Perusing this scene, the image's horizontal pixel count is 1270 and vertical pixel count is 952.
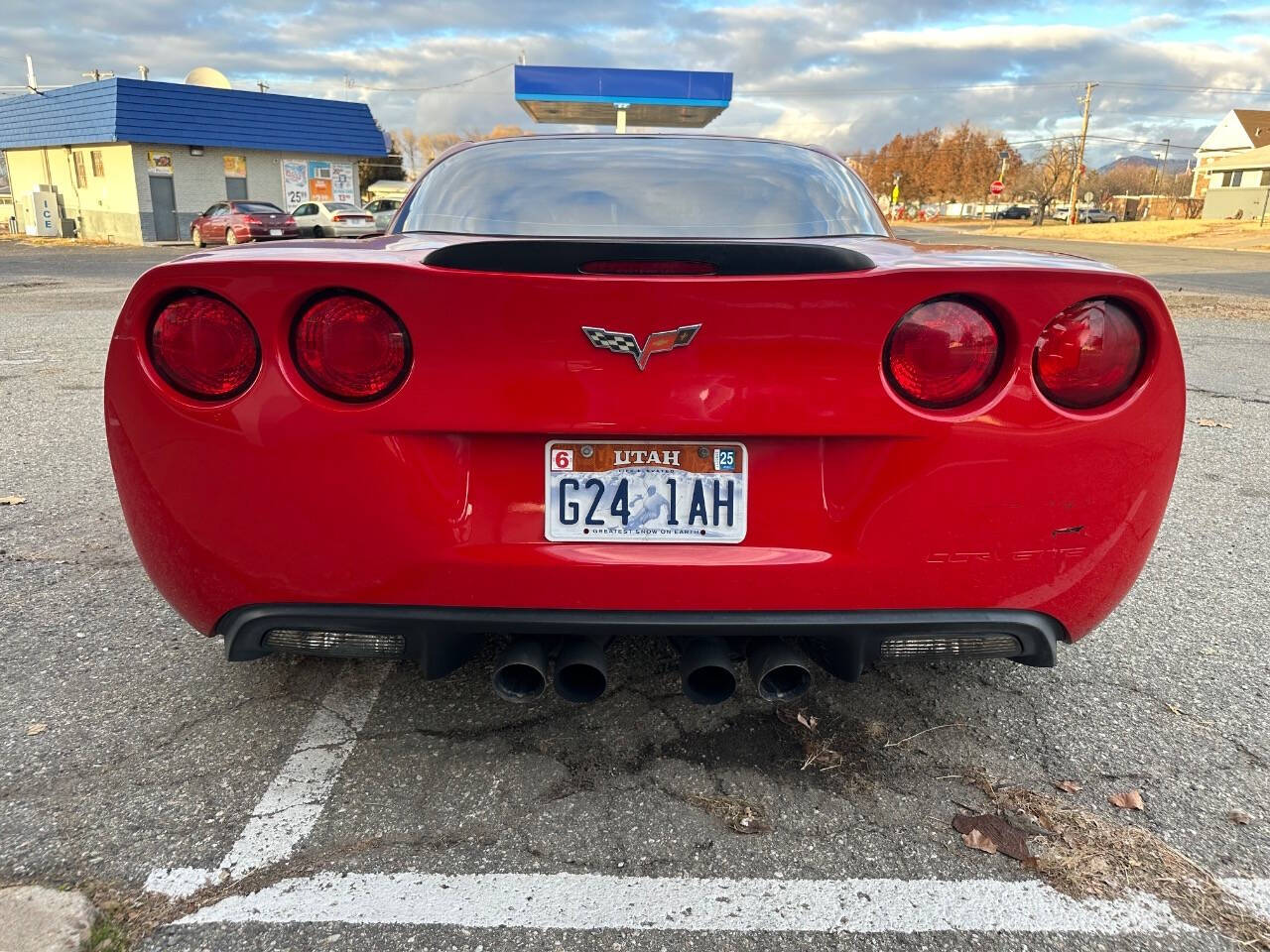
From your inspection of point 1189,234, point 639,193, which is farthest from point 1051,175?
point 639,193

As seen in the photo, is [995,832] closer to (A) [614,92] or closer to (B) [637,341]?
(B) [637,341]

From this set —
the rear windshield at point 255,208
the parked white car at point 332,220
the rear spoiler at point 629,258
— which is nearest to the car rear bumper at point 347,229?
the parked white car at point 332,220

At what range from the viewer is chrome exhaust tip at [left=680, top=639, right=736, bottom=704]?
1906 mm

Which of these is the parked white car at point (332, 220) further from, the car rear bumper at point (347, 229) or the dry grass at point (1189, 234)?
the dry grass at point (1189, 234)

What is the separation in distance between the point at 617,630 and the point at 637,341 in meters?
0.58

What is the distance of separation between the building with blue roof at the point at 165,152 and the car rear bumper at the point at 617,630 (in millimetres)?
33818

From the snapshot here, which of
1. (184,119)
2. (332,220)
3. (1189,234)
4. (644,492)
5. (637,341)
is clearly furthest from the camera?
(1189,234)

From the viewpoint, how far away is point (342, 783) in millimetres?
2080

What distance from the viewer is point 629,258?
1.70 meters

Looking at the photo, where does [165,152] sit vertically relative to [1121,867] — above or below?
above

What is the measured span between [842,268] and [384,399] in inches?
36.0

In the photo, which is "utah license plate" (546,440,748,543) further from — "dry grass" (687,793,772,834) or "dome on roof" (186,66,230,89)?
"dome on roof" (186,66,230,89)

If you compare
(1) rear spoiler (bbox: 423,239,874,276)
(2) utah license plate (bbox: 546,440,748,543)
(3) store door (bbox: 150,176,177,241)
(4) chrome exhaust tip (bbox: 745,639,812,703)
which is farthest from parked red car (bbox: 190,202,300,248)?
(4) chrome exhaust tip (bbox: 745,639,812,703)

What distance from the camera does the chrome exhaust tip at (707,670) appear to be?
1906 millimetres
